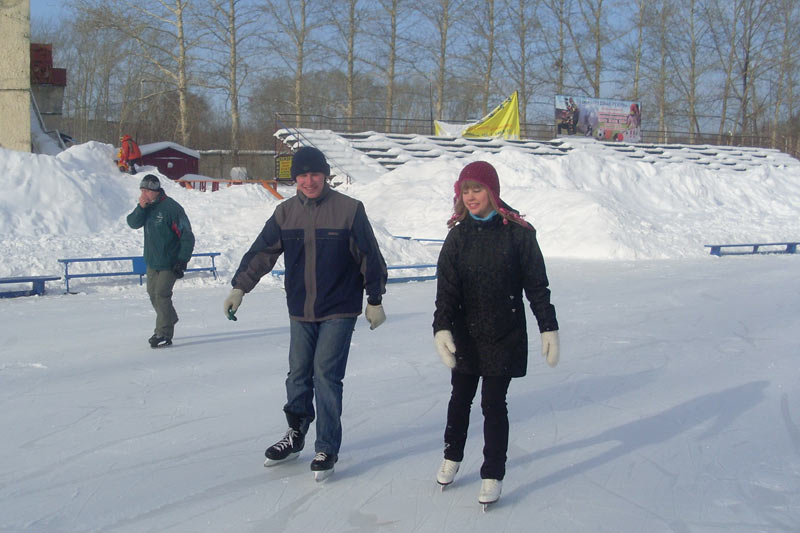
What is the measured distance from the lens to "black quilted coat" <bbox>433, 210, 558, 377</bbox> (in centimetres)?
302

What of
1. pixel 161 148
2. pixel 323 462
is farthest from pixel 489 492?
pixel 161 148

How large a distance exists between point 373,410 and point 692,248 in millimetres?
13480

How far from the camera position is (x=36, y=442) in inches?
153

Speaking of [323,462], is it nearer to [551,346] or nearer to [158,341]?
[551,346]

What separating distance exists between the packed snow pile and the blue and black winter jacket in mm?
8197

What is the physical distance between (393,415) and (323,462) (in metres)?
1.19

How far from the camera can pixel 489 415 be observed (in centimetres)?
311

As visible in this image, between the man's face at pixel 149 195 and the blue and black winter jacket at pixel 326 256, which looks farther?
the man's face at pixel 149 195

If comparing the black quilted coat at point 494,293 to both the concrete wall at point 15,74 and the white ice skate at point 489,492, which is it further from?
the concrete wall at point 15,74

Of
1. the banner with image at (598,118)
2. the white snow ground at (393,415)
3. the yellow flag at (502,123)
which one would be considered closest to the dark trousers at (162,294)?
the white snow ground at (393,415)

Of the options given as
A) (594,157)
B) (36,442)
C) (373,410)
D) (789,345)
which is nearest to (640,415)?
(373,410)

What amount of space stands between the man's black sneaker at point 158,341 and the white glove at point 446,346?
13.3 feet

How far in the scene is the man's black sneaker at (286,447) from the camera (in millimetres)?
3510

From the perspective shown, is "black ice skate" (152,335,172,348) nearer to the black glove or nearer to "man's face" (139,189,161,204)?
the black glove
